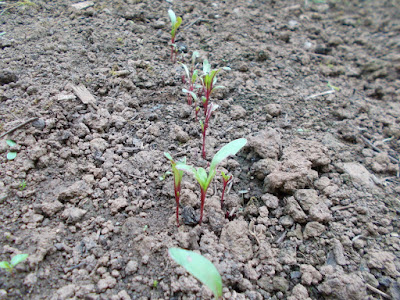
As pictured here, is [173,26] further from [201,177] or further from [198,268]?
[198,268]

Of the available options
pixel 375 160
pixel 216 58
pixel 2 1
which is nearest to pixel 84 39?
pixel 2 1

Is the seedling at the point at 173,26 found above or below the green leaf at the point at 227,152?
above

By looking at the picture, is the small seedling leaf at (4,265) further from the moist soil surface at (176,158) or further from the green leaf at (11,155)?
the green leaf at (11,155)

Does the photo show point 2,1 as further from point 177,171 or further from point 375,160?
point 375,160

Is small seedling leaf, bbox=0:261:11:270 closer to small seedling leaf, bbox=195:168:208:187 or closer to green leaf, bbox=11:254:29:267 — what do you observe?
green leaf, bbox=11:254:29:267

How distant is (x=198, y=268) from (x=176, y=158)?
0.93 meters

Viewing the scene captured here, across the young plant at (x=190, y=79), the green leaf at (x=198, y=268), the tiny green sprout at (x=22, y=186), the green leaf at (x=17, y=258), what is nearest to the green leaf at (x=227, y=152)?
the green leaf at (x=198, y=268)

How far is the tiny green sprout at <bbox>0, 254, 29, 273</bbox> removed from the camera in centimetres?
117

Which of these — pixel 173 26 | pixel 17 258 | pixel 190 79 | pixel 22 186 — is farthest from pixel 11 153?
pixel 173 26

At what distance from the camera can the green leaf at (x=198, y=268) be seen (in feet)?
3.44

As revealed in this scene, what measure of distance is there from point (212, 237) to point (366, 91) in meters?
2.56

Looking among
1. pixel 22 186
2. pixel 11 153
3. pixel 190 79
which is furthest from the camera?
pixel 190 79

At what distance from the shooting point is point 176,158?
1.87 m

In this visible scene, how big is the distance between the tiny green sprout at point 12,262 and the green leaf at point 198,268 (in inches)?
28.6
